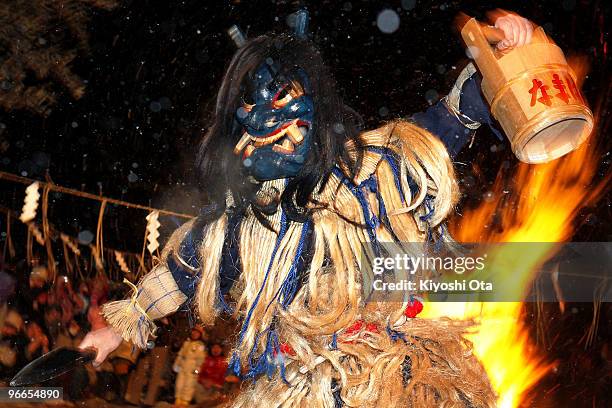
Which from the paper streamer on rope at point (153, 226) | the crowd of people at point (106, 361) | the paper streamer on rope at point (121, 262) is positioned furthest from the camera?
the paper streamer on rope at point (153, 226)

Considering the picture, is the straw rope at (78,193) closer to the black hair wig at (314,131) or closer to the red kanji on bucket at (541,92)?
the black hair wig at (314,131)

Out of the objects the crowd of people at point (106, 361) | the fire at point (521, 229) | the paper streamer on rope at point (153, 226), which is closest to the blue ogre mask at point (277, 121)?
the fire at point (521, 229)

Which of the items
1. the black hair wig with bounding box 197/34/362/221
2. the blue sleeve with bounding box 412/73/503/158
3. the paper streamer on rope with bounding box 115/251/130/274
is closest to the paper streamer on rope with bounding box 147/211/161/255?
the paper streamer on rope with bounding box 115/251/130/274

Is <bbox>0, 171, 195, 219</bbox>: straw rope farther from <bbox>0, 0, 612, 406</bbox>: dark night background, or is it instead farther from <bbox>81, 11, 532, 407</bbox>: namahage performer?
<bbox>81, 11, 532, 407</bbox>: namahage performer

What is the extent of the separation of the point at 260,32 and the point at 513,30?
314 cm

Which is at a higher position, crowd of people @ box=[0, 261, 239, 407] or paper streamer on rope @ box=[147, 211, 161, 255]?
paper streamer on rope @ box=[147, 211, 161, 255]

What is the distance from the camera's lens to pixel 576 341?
162 inches

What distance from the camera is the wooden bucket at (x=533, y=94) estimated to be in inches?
46.1

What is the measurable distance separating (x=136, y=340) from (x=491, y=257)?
2319 mm

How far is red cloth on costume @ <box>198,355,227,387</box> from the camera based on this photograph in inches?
168

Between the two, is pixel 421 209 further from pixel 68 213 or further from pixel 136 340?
pixel 68 213

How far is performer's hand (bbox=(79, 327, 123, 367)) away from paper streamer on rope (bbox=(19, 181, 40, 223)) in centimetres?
317

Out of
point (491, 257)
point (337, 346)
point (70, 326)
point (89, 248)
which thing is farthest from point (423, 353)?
point (89, 248)

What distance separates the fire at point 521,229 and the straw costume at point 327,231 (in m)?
2.20
